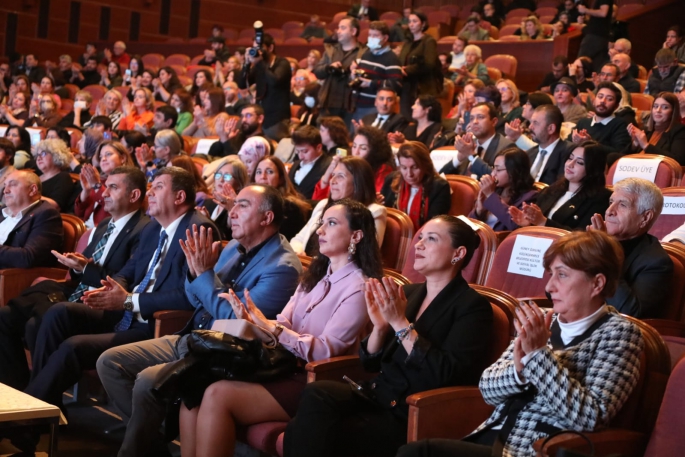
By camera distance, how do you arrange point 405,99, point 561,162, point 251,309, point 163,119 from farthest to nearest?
point 163,119 < point 405,99 < point 561,162 < point 251,309

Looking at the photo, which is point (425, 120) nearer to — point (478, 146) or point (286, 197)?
point (478, 146)

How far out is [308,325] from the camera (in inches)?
111

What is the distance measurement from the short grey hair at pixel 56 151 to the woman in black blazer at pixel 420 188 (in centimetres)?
236

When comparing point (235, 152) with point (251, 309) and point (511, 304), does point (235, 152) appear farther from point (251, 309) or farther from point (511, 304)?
point (511, 304)

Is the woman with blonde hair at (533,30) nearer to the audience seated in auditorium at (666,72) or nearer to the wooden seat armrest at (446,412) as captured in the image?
the audience seated in auditorium at (666,72)

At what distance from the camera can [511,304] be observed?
252 cm

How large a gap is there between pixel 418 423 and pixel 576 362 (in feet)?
1.48

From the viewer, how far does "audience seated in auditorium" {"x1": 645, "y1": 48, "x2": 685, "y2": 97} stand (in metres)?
6.78

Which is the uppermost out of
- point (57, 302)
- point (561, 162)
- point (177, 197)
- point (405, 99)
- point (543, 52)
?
point (543, 52)

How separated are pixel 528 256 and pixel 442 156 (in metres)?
1.96

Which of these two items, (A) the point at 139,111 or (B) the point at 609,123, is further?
(A) the point at 139,111

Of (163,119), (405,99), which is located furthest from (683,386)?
(163,119)

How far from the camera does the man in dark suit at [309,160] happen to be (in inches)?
197

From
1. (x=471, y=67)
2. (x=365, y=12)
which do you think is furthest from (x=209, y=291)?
(x=365, y=12)
